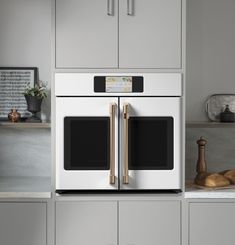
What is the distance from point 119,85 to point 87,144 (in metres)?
0.39

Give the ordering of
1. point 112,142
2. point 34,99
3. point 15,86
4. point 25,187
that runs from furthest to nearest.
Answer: point 15,86 < point 34,99 < point 25,187 < point 112,142

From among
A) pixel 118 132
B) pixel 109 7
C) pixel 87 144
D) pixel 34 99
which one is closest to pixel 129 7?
pixel 109 7

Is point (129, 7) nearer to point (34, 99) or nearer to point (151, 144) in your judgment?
point (151, 144)

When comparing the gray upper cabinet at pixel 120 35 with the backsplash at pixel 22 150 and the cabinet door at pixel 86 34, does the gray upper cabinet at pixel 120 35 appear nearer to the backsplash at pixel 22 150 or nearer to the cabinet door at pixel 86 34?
the cabinet door at pixel 86 34

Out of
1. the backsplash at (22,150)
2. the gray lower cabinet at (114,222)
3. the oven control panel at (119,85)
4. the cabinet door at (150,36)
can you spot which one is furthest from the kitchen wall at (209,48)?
the backsplash at (22,150)

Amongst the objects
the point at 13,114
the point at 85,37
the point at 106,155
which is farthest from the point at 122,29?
the point at 13,114

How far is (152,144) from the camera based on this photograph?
2.90 m

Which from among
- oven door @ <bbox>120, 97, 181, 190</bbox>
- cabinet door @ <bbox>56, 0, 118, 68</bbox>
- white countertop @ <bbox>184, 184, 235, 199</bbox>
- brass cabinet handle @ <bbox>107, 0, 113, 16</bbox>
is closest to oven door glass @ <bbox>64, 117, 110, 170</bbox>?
oven door @ <bbox>120, 97, 181, 190</bbox>

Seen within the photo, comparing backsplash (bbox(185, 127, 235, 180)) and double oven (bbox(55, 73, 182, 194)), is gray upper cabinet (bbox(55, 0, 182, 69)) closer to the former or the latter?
double oven (bbox(55, 73, 182, 194))

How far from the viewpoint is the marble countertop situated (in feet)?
9.41

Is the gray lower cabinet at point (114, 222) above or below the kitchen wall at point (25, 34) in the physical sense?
below

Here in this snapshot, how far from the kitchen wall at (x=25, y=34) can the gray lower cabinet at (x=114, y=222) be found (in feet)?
3.71

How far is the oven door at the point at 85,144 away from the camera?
113 inches

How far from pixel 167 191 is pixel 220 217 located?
346mm
